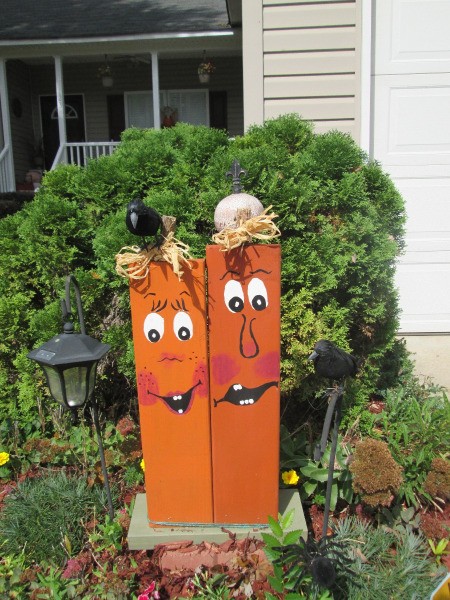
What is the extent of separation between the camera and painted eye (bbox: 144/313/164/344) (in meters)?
1.96

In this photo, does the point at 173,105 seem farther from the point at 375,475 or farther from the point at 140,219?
the point at 375,475

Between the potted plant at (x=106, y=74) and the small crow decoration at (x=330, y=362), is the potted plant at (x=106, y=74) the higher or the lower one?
the higher one

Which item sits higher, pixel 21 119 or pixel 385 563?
pixel 21 119

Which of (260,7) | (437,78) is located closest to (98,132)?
(260,7)

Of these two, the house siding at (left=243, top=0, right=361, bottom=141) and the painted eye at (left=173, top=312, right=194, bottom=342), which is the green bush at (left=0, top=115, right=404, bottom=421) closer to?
the painted eye at (left=173, top=312, right=194, bottom=342)

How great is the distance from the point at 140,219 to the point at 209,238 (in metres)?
0.96

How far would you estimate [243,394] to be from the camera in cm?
202

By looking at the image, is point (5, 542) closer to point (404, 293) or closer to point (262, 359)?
point (262, 359)

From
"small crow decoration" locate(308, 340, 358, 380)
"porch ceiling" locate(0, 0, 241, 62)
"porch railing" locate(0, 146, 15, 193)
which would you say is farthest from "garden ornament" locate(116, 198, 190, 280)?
"porch railing" locate(0, 146, 15, 193)

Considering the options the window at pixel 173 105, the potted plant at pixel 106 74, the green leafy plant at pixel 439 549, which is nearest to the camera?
the green leafy plant at pixel 439 549

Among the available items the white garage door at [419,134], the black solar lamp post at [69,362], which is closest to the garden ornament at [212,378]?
the black solar lamp post at [69,362]

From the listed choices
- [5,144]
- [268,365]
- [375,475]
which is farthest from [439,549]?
[5,144]

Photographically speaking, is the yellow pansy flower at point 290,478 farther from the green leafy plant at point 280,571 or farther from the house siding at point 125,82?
the house siding at point 125,82

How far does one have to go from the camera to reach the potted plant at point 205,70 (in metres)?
9.77
